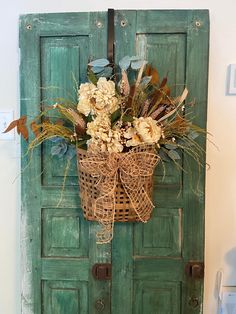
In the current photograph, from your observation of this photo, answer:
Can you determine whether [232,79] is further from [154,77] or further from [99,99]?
[99,99]

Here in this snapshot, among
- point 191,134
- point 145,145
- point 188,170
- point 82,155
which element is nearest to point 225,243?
point 188,170

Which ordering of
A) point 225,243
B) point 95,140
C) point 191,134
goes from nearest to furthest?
point 95,140 → point 191,134 → point 225,243

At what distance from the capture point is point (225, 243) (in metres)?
1.25

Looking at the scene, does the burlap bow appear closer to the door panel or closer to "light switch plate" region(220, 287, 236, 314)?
the door panel

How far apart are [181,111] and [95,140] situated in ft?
1.27

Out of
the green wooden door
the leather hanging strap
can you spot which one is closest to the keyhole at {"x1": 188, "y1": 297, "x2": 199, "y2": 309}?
the green wooden door

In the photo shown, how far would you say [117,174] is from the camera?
999 mm

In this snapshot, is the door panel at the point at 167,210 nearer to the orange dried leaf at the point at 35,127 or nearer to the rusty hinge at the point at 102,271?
the rusty hinge at the point at 102,271

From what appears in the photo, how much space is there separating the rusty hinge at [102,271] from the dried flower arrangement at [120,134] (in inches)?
4.9

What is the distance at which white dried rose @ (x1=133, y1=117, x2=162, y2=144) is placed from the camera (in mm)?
951

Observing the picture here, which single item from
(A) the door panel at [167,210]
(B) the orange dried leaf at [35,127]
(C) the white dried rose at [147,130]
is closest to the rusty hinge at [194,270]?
(A) the door panel at [167,210]

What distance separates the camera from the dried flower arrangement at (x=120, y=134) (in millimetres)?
970

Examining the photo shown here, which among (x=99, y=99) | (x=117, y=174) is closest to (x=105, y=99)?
(x=99, y=99)

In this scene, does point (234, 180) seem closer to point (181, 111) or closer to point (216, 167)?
point (216, 167)
